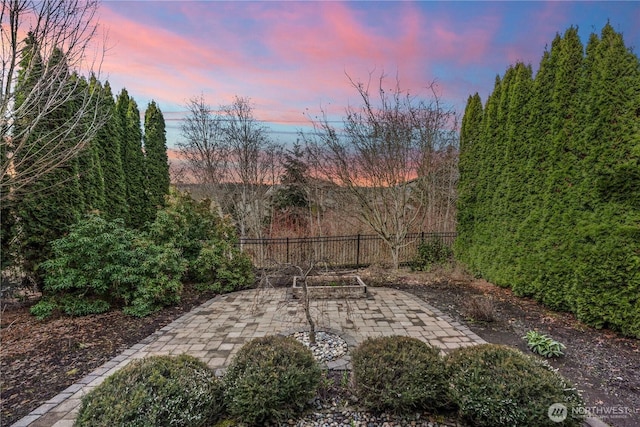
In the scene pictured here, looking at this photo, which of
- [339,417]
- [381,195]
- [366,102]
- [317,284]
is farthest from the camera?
[381,195]

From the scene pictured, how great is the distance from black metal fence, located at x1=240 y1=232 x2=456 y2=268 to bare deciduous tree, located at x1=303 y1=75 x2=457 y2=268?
120 cm

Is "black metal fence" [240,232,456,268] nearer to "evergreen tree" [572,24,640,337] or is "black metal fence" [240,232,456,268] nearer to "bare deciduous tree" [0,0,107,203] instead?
"evergreen tree" [572,24,640,337]

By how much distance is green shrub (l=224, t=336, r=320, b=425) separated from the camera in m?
2.00

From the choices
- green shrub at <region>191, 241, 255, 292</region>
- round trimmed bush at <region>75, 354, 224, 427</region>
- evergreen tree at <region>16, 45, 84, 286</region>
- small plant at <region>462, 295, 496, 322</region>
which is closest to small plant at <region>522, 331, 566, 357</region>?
small plant at <region>462, 295, 496, 322</region>

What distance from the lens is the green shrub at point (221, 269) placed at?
5.93m

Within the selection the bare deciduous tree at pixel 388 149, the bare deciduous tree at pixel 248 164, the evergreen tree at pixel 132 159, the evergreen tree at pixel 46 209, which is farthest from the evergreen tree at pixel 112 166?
the bare deciduous tree at pixel 388 149

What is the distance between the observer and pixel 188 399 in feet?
6.14

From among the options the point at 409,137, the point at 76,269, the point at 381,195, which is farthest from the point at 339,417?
the point at 409,137

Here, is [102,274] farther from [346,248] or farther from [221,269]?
[346,248]

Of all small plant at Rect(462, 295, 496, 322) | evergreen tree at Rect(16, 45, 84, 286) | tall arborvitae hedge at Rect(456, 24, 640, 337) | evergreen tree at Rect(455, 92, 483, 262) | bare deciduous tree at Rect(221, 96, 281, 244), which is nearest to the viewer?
tall arborvitae hedge at Rect(456, 24, 640, 337)

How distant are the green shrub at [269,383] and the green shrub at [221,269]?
3966 millimetres

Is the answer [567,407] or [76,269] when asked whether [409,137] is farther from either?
[76,269]

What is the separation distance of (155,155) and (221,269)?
5288mm

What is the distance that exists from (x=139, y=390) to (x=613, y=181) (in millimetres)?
5934
